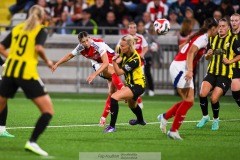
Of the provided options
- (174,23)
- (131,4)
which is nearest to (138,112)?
(174,23)

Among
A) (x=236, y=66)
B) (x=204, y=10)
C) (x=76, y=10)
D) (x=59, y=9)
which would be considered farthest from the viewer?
(x=59, y=9)

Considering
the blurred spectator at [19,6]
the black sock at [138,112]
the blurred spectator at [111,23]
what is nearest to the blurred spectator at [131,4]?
the blurred spectator at [111,23]

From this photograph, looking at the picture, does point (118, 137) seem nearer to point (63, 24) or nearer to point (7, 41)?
point (7, 41)

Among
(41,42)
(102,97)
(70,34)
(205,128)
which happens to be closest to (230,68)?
Result: (205,128)

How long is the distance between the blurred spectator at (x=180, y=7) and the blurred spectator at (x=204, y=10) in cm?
56

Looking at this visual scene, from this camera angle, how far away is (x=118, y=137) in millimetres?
12344

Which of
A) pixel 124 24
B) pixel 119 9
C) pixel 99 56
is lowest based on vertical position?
pixel 124 24

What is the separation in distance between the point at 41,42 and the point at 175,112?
326 cm

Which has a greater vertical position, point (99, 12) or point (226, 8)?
point (226, 8)

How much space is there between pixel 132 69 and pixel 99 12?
1170 cm

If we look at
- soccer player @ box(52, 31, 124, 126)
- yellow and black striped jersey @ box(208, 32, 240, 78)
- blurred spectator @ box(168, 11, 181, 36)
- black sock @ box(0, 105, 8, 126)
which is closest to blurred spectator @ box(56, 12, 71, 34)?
blurred spectator @ box(168, 11, 181, 36)

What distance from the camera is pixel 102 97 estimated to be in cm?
2283

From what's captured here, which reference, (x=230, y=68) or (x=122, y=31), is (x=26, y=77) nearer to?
(x=230, y=68)

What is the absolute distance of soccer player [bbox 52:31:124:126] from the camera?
13.9m
